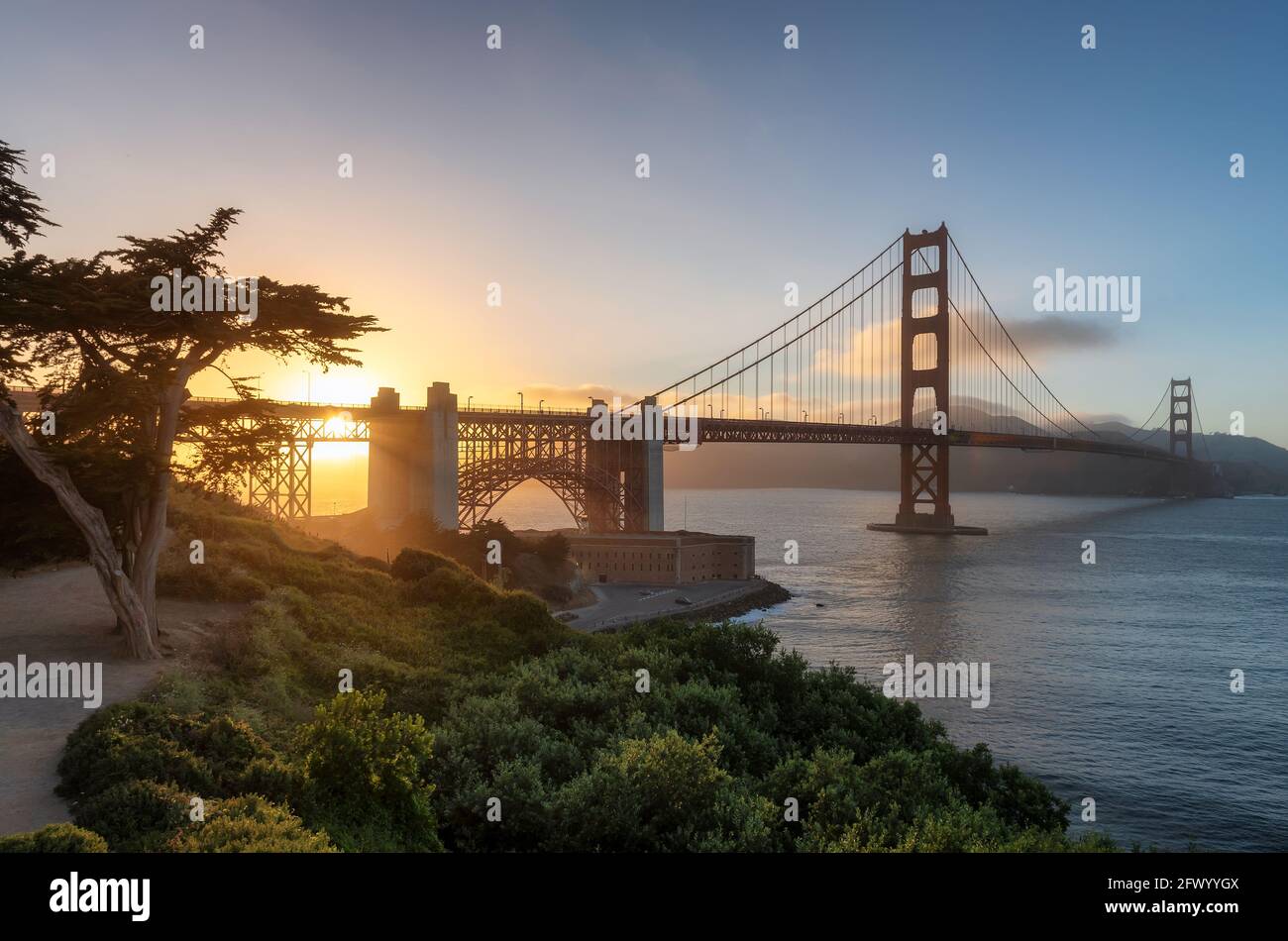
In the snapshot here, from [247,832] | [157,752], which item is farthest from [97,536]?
[247,832]

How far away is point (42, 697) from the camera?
1520 cm

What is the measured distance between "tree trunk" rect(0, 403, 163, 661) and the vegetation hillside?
1458 millimetres

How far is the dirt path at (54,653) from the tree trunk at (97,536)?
0.53m

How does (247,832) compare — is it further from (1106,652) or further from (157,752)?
(1106,652)

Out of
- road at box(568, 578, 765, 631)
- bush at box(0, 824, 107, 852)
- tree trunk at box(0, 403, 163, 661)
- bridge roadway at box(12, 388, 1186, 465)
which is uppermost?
bridge roadway at box(12, 388, 1186, 465)

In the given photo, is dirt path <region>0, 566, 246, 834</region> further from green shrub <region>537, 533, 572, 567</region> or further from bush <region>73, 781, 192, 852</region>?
green shrub <region>537, 533, 572, 567</region>

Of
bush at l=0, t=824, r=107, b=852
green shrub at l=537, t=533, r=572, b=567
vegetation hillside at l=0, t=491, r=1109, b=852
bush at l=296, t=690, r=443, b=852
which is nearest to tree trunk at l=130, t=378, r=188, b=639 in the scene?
vegetation hillside at l=0, t=491, r=1109, b=852

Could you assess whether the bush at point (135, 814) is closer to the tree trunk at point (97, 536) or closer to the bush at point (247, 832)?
the bush at point (247, 832)

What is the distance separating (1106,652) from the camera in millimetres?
49312

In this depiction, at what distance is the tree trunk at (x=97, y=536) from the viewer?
16.8 meters

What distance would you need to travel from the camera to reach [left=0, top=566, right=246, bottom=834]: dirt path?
36.8ft

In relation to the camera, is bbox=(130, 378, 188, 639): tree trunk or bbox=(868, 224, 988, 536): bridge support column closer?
bbox=(130, 378, 188, 639): tree trunk

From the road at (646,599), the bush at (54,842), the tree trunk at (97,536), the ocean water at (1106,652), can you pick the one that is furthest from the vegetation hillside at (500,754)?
the road at (646,599)

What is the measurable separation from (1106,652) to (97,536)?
5265cm
